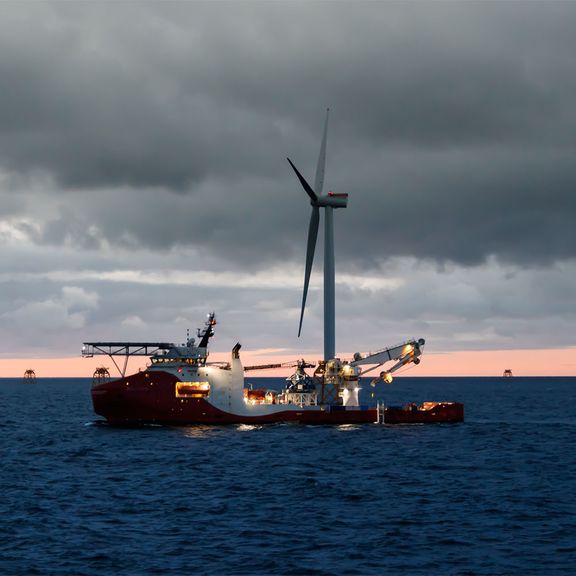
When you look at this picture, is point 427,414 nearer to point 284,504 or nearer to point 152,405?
point 152,405

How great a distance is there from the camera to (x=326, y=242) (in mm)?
102688

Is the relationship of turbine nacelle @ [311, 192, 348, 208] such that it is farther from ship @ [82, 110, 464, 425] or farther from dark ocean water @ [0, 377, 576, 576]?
dark ocean water @ [0, 377, 576, 576]

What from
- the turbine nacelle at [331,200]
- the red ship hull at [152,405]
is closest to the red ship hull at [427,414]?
the red ship hull at [152,405]

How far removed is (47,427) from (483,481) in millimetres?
71075

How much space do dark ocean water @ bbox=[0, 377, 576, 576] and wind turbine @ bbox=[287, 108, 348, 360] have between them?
13185 mm

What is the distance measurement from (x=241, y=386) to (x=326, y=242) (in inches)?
848

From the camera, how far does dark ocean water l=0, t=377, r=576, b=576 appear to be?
3906 cm

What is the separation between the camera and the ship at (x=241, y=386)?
9125cm

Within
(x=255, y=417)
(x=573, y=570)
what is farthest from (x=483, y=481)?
(x=255, y=417)

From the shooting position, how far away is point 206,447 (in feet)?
263

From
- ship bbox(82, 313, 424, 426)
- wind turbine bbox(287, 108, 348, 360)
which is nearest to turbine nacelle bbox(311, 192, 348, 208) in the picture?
wind turbine bbox(287, 108, 348, 360)

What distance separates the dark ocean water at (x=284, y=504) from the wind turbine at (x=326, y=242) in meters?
13.2

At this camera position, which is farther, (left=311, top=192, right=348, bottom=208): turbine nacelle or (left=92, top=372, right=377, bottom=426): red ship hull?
(left=311, top=192, right=348, bottom=208): turbine nacelle

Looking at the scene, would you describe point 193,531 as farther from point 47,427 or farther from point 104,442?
point 47,427
